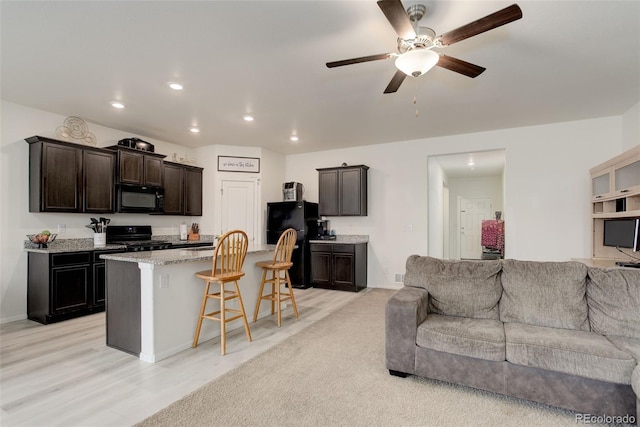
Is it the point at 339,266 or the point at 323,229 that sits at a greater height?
the point at 323,229

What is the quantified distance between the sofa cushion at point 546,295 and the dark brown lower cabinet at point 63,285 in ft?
15.4

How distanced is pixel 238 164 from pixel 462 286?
4761mm

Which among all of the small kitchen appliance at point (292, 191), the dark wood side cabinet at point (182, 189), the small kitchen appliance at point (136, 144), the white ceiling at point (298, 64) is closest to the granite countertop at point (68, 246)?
the dark wood side cabinet at point (182, 189)

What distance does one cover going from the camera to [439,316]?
2.65 metres

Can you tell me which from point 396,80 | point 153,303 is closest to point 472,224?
point 396,80

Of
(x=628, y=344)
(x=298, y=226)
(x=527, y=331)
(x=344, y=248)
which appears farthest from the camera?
(x=298, y=226)

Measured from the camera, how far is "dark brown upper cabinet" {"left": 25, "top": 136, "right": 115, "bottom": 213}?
396 centimetres

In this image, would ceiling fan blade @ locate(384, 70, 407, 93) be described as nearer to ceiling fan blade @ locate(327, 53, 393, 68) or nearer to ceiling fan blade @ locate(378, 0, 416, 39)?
ceiling fan blade @ locate(327, 53, 393, 68)

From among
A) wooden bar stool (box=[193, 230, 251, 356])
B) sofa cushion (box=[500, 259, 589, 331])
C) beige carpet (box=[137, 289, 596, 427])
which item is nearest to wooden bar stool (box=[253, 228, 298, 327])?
wooden bar stool (box=[193, 230, 251, 356])

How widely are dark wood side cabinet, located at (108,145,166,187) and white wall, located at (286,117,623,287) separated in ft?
11.8

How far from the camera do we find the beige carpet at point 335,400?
192cm

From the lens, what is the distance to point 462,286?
2.71m

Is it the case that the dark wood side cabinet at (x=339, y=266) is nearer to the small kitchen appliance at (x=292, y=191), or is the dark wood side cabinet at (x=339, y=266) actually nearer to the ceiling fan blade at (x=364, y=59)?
the small kitchen appliance at (x=292, y=191)

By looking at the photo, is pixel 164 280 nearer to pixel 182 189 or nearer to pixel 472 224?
pixel 182 189
